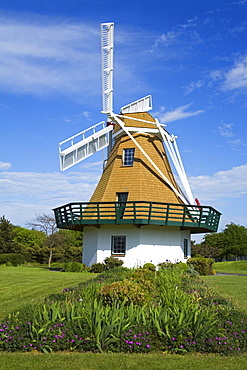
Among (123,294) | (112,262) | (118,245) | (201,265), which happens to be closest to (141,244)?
(118,245)

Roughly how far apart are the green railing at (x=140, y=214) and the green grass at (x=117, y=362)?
1626 centimetres

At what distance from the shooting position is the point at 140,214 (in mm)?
24047

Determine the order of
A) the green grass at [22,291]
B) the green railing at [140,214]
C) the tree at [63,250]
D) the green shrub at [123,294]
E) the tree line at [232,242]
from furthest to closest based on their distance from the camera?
1. the tree line at [232,242]
2. the tree at [63,250]
3. the green railing at [140,214]
4. the green grass at [22,291]
5. the green shrub at [123,294]

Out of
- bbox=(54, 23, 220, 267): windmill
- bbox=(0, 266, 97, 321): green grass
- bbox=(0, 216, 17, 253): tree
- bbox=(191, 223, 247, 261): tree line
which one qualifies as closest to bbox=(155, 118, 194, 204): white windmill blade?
bbox=(54, 23, 220, 267): windmill

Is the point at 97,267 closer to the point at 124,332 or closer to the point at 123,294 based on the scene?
the point at 123,294

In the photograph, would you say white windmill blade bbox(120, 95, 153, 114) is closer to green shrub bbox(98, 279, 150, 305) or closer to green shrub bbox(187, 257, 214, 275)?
green shrub bbox(187, 257, 214, 275)

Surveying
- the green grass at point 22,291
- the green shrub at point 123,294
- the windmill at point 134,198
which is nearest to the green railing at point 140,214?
the windmill at point 134,198

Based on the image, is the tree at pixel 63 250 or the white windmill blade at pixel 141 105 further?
the tree at pixel 63 250

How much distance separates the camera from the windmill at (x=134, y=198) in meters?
24.5

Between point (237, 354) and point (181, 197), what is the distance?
19.1m

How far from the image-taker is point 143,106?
29.7 metres

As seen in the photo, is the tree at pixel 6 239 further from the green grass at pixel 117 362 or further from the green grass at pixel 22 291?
the green grass at pixel 117 362

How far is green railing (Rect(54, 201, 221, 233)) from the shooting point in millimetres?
23750

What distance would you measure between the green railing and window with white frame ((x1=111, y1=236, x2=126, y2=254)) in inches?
66.8
